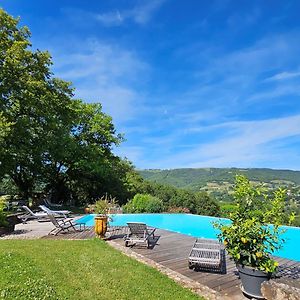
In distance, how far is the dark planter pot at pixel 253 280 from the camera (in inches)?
171

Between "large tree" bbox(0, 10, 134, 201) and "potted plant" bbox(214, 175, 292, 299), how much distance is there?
44.8 feet

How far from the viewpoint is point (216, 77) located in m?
18.5

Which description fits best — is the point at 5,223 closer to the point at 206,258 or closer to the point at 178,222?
the point at 206,258

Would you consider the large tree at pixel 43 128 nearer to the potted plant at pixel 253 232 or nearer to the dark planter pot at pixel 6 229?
the dark planter pot at pixel 6 229

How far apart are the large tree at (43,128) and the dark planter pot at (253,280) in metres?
14.1

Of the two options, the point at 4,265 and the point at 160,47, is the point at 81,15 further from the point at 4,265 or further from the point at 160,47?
the point at 4,265

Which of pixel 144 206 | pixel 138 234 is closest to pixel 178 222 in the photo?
pixel 144 206

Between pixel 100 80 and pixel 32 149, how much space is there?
6739 mm

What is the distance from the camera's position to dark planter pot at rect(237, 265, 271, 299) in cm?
434

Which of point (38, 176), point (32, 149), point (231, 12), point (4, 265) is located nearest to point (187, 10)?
point (231, 12)

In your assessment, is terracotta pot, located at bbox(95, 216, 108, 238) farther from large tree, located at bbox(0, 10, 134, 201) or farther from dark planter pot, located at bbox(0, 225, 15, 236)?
large tree, located at bbox(0, 10, 134, 201)

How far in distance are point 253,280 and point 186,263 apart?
2224mm

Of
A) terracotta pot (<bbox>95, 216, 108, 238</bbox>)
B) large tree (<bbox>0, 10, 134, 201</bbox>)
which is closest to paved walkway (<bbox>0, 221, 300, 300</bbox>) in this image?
terracotta pot (<bbox>95, 216, 108, 238</bbox>)

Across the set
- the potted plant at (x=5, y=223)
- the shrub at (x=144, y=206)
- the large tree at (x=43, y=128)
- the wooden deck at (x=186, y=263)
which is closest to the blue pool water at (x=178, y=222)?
the shrub at (x=144, y=206)
